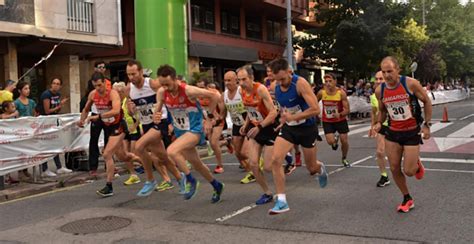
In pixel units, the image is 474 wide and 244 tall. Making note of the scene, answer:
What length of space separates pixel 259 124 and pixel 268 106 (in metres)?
0.32

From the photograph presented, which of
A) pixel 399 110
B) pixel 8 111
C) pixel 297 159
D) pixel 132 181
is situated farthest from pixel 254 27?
pixel 399 110

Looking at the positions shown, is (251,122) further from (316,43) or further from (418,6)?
(418,6)

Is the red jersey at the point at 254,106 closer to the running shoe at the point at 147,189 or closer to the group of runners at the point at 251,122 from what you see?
the group of runners at the point at 251,122

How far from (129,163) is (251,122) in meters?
2.51

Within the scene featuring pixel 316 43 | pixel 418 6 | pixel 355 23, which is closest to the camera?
pixel 355 23

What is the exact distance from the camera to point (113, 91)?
8.27 meters

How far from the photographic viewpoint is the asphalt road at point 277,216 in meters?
5.42

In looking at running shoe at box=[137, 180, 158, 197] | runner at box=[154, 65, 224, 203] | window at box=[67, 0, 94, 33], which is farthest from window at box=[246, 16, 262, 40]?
runner at box=[154, 65, 224, 203]

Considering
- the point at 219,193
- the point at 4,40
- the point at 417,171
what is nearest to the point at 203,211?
the point at 219,193

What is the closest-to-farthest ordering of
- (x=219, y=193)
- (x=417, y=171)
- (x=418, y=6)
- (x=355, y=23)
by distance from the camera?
(x=417, y=171), (x=219, y=193), (x=355, y=23), (x=418, y=6)

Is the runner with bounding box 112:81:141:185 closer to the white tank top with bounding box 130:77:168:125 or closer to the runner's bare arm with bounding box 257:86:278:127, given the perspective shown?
the white tank top with bounding box 130:77:168:125

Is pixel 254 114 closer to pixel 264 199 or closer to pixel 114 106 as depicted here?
pixel 264 199

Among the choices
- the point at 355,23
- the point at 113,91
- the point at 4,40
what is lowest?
the point at 113,91

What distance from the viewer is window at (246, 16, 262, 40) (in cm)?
2950
